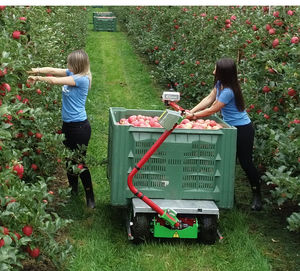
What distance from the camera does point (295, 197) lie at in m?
3.90

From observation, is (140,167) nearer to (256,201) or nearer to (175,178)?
(175,178)

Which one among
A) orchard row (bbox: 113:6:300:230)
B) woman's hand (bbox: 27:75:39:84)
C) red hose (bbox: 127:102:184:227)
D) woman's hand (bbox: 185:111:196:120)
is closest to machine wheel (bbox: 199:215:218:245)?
red hose (bbox: 127:102:184:227)

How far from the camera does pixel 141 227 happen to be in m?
Answer: 4.25

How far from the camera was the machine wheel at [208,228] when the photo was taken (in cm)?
429

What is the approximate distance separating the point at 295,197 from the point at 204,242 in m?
0.89

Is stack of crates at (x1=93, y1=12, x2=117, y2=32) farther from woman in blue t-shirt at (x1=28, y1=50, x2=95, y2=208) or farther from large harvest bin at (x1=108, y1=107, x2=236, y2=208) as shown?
large harvest bin at (x1=108, y1=107, x2=236, y2=208)

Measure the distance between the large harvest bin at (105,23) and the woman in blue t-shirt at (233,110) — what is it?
61.8 feet

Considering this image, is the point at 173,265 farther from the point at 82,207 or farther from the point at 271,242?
the point at 82,207

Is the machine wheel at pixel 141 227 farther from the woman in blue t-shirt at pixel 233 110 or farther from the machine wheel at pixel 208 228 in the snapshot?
the woman in blue t-shirt at pixel 233 110

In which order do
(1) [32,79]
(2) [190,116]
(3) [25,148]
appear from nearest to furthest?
(3) [25,148]
(1) [32,79]
(2) [190,116]

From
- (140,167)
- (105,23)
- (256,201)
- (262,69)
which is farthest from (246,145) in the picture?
(105,23)

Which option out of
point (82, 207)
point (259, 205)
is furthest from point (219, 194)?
point (82, 207)

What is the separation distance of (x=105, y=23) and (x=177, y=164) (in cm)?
1989

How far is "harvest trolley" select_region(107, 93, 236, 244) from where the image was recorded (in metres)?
4.19
